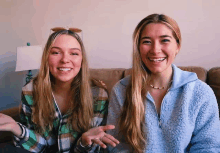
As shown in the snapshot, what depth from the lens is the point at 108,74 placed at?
168cm

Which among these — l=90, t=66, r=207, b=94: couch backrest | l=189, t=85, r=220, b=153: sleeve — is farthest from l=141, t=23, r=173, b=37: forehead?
l=90, t=66, r=207, b=94: couch backrest

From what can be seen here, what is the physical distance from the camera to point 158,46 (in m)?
0.93

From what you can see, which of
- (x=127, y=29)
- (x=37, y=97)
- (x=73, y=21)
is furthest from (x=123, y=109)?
(x=73, y=21)

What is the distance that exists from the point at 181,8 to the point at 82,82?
3.93ft

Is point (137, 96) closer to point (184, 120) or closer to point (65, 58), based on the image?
point (184, 120)

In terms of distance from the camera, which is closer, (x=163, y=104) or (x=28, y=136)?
(x=163, y=104)

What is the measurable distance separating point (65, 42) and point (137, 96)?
50cm

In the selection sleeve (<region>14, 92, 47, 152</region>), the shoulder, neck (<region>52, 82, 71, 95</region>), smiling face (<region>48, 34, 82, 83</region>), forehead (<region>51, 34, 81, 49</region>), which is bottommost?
sleeve (<region>14, 92, 47, 152</region>)

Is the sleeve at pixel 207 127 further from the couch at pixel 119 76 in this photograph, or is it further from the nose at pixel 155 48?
the couch at pixel 119 76

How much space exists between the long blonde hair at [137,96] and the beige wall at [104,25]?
0.94 m

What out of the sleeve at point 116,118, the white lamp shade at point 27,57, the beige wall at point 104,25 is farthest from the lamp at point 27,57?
the sleeve at point 116,118

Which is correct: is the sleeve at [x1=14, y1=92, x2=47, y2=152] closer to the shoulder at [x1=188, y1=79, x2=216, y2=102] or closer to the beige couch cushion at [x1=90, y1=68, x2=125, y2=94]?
the beige couch cushion at [x1=90, y1=68, x2=125, y2=94]

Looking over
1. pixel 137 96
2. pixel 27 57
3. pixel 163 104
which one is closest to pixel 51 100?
pixel 137 96

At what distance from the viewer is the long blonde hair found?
964 millimetres
